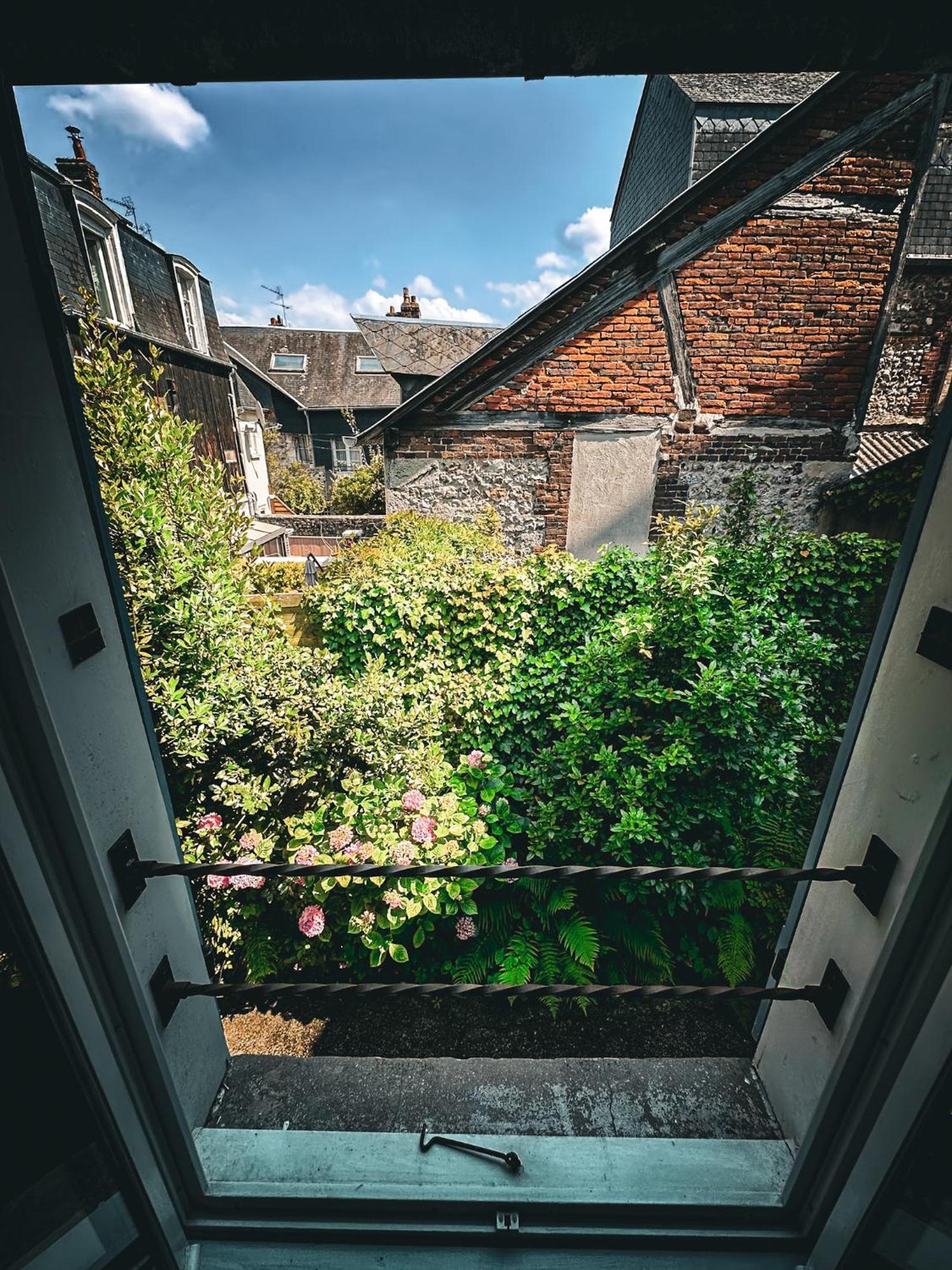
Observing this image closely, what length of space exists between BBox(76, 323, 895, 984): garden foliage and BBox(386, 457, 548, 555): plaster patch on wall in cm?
384

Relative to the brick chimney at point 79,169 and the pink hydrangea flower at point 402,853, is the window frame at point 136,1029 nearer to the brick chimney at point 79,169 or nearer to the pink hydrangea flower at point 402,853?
the pink hydrangea flower at point 402,853

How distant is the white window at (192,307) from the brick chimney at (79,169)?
265 centimetres

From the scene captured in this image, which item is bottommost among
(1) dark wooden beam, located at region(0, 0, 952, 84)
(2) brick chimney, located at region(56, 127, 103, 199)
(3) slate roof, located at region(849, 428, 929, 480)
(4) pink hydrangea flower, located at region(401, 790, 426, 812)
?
(4) pink hydrangea flower, located at region(401, 790, 426, 812)

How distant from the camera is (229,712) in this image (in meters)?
3.26

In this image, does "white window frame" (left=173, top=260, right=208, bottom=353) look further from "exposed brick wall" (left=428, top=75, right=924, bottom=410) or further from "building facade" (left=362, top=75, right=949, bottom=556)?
"exposed brick wall" (left=428, top=75, right=924, bottom=410)

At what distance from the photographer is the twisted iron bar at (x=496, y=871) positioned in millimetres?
1182

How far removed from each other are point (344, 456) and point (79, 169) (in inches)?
663

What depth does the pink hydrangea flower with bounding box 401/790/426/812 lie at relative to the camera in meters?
2.87

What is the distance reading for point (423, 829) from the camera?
2828 millimetres

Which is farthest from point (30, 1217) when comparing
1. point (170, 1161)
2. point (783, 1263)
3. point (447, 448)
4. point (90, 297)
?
point (447, 448)

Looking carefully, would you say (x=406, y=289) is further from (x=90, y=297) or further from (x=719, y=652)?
(x=719, y=652)

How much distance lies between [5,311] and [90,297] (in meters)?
4.00

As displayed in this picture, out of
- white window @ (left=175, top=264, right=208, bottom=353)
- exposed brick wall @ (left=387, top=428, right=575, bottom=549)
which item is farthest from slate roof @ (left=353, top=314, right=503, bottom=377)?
white window @ (left=175, top=264, right=208, bottom=353)

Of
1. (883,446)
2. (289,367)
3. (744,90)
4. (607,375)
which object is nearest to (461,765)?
(607,375)
